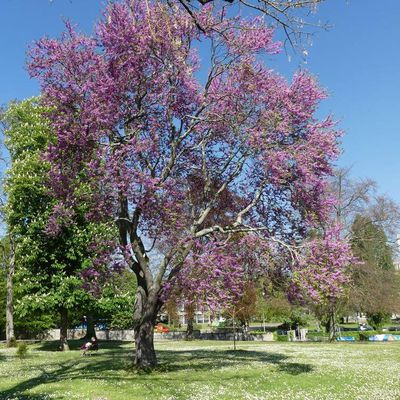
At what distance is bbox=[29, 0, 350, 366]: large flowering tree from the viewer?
1819 cm

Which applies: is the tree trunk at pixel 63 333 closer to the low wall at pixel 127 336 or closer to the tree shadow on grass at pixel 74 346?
the tree shadow on grass at pixel 74 346

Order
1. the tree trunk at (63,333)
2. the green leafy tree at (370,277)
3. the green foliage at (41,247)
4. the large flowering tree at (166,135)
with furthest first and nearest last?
the green leafy tree at (370,277) → the tree trunk at (63,333) → the green foliage at (41,247) → the large flowering tree at (166,135)

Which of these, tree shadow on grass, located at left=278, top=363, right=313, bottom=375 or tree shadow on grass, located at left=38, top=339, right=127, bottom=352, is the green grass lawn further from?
tree shadow on grass, located at left=38, top=339, right=127, bottom=352

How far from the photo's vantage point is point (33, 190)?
35.1 meters

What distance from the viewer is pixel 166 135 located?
68.0ft

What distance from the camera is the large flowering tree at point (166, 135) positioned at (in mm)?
18188

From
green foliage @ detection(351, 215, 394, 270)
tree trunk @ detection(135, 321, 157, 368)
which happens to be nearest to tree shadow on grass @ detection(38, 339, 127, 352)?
tree trunk @ detection(135, 321, 157, 368)

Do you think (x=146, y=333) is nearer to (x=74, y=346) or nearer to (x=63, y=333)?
(x=63, y=333)

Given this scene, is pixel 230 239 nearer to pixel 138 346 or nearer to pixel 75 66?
pixel 138 346

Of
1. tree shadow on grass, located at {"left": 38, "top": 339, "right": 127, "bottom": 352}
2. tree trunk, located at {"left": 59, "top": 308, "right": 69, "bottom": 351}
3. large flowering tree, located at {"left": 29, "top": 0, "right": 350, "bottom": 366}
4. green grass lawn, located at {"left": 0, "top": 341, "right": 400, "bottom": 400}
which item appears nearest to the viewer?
green grass lawn, located at {"left": 0, "top": 341, "right": 400, "bottom": 400}

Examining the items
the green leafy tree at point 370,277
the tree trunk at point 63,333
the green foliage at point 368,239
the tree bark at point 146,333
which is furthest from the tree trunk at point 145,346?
the green foliage at point 368,239

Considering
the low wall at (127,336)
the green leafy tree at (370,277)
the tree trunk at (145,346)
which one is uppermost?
the green leafy tree at (370,277)

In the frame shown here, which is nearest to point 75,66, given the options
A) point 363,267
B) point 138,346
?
point 138,346

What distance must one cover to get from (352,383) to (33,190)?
1069 inches
